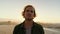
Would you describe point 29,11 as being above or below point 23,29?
above

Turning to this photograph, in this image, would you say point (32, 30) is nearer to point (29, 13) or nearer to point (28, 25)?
point (28, 25)

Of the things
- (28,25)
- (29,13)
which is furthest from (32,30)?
(29,13)

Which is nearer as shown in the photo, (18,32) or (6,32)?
(18,32)

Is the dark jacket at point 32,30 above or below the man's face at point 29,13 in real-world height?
below

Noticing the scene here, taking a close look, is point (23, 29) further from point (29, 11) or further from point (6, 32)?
point (6, 32)

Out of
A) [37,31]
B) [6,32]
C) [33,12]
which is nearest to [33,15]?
[33,12]

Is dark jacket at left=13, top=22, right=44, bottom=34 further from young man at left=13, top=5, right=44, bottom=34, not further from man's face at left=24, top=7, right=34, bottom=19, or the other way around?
man's face at left=24, top=7, right=34, bottom=19

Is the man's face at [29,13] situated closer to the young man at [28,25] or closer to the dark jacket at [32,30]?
the young man at [28,25]

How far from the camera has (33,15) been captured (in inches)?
90.0

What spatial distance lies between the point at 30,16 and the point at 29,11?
2.9 inches

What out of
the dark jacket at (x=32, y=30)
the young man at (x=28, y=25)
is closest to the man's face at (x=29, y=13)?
the young man at (x=28, y=25)

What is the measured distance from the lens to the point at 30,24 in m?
2.27

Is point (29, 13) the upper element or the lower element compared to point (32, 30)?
upper

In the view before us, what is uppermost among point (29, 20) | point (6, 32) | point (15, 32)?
point (29, 20)
